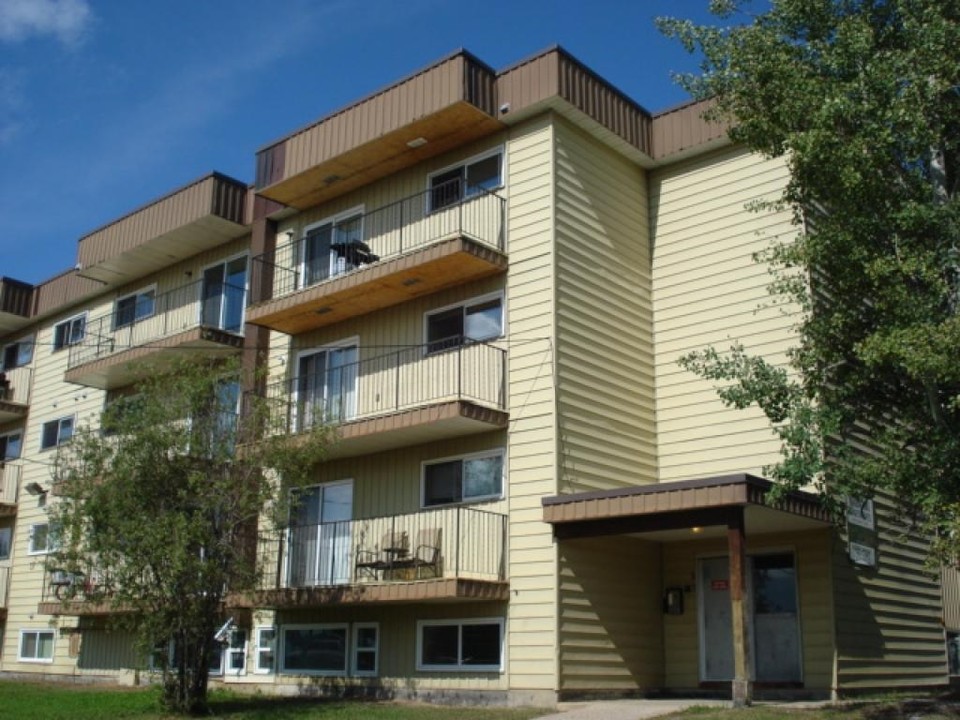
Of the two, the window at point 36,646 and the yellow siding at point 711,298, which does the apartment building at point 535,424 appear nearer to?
the yellow siding at point 711,298

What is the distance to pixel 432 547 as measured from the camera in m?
18.7

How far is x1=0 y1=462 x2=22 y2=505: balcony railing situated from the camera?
31.3m

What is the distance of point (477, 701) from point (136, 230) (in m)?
15.0

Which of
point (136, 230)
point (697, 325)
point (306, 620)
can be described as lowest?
point (306, 620)

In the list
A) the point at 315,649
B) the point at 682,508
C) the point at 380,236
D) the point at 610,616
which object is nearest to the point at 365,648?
the point at 315,649

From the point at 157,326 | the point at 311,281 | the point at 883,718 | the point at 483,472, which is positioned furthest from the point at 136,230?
the point at 883,718

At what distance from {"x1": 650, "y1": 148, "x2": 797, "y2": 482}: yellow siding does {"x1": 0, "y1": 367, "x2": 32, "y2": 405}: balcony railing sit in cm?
2048

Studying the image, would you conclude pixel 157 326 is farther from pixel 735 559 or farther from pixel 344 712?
pixel 735 559

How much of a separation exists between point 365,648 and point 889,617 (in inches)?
367

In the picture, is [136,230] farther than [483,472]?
Yes

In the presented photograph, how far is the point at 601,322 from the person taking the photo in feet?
66.1

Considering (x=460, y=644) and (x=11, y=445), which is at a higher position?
(x=11, y=445)

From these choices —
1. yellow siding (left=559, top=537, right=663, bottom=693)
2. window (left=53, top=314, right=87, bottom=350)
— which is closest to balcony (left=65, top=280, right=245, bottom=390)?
window (left=53, top=314, right=87, bottom=350)

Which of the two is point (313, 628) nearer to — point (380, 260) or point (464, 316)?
point (464, 316)
